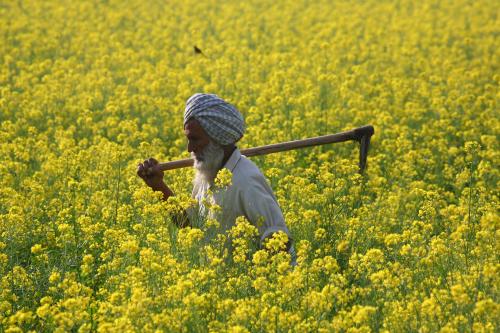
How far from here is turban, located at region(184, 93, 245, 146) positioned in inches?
205

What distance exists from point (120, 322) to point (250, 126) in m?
5.11

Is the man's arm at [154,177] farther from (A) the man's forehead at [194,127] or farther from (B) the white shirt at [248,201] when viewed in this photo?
(A) the man's forehead at [194,127]

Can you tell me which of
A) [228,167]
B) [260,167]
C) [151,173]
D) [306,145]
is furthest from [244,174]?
[260,167]

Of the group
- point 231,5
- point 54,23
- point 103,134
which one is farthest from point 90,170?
point 231,5

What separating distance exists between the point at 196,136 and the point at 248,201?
0.49m

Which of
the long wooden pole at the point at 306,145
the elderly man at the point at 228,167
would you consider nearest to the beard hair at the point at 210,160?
the elderly man at the point at 228,167

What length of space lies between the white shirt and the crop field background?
142 millimetres

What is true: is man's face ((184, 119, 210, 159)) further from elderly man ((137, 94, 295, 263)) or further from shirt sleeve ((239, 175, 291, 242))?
shirt sleeve ((239, 175, 291, 242))

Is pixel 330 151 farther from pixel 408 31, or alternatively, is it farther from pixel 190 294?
pixel 408 31

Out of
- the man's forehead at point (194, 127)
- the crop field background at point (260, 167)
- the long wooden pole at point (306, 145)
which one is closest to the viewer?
the crop field background at point (260, 167)

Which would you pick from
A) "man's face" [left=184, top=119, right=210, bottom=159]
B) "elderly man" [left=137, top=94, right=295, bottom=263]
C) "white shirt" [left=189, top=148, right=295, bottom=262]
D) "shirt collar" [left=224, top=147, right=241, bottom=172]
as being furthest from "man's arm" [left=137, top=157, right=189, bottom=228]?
"shirt collar" [left=224, top=147, right=241, bottom=172]

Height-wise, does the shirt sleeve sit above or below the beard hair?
below

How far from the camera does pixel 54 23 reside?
1526cm

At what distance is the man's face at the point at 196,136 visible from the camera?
5277 mm
